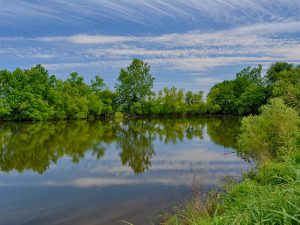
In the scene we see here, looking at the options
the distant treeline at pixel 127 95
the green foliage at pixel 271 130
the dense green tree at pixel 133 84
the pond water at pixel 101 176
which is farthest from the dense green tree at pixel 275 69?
the green foliage at pixel 271 130

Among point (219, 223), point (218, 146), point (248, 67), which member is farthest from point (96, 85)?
point (219, 223)

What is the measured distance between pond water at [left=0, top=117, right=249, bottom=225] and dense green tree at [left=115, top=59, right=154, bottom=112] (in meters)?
45.2

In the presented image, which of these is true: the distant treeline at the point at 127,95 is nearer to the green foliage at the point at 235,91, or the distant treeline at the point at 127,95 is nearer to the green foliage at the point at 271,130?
the green foliage at the point at 235,91

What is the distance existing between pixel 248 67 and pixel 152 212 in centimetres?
7518

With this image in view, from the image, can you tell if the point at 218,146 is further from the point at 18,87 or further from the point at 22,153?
the point at 18,87

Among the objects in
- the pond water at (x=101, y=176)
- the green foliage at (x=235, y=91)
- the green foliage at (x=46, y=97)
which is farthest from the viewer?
the green foliage at (x=235, y=91)

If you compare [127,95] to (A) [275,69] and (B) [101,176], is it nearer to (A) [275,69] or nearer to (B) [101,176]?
(A) [275,69]

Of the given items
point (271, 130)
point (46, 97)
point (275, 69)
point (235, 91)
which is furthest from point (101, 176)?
point (235, 91)

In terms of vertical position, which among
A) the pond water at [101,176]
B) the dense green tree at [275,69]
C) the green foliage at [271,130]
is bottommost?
the pond water at [101,176]

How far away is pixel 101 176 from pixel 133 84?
57866 mm

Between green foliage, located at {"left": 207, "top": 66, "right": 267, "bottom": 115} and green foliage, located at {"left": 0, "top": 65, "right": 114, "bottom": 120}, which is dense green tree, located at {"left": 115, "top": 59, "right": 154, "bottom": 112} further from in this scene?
green foliage, located at {"left": 207, "top": 66, "right": 267, "bottom": 115}

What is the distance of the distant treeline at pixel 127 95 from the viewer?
5375 cm

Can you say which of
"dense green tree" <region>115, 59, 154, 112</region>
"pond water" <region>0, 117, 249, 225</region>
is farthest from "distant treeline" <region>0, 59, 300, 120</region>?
"pond water" <region>0, 117, 249, 225</region>

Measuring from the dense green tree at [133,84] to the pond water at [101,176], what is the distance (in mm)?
45245
